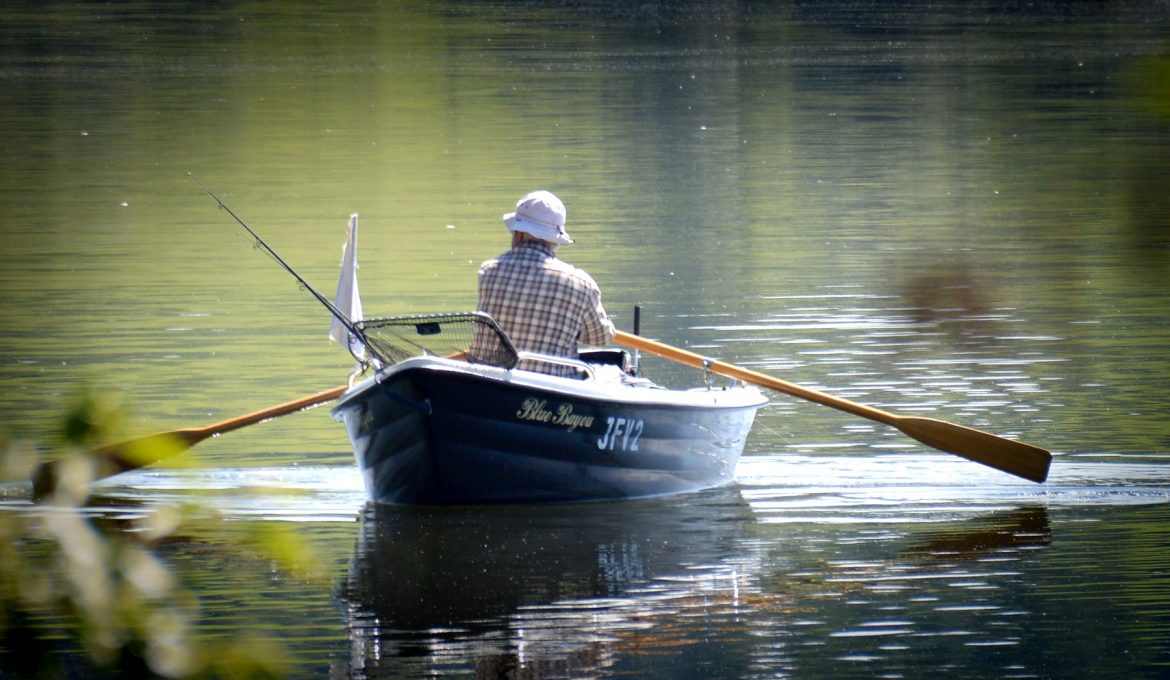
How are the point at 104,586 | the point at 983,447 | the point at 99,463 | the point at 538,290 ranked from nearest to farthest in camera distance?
the point at 104,586 < the point at 99,463 < the point at 538,290 < the point at 983,447

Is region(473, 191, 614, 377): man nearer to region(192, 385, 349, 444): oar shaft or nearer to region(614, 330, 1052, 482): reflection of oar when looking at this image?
region(614, 330, 1052, 482): reflection of oar

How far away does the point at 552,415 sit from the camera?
28.3 ft

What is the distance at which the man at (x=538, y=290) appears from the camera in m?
8.70

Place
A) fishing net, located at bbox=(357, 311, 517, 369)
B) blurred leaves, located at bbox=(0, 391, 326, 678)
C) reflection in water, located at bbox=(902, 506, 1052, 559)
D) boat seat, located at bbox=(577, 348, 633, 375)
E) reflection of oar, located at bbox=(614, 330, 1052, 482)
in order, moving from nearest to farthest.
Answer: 1. blurred leaves, located at bbox=(0, 391, 326, 678)
2. fishing net, located at bbox=(357, 311, 517, 369)
3. reflection in water, located at bbox=(902, 506, 1052, 559)
4. boat seat, located at bbox=(577, 348, 633, 375)
5. reflection of oar, located at bbox=(614, 330, 1052, 482)

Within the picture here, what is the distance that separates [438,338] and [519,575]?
1417mm

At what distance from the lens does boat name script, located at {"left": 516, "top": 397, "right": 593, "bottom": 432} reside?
8547mm

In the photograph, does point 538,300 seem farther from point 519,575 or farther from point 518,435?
point 519,575

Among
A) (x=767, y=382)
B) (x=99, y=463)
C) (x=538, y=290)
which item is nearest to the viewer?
(x=99, y=463)

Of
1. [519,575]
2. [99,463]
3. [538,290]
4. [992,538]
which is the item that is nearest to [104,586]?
[99,463]

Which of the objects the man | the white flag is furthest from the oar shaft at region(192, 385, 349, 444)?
the man

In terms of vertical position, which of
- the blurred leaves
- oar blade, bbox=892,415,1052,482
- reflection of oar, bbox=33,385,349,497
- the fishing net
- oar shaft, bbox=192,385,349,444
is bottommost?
oar blade, bbox=892,415,1052,482

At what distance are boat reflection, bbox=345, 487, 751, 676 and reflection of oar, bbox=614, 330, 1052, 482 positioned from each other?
70cm

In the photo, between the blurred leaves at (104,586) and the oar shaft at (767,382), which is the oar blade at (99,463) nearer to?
the blurred leaves at (104,586)

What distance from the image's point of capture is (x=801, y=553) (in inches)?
333
